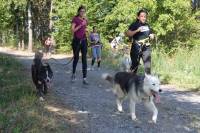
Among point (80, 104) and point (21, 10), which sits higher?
point (21, 10)

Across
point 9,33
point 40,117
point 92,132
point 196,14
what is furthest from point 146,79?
point 9,33

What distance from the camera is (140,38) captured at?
10.7m

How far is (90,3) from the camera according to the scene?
32781mm

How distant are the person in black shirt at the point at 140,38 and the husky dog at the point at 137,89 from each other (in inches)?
46.8

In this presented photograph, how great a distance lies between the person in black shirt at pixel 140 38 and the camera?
34.3ft

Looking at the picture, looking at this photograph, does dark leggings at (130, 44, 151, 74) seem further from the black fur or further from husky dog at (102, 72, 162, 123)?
the black fur

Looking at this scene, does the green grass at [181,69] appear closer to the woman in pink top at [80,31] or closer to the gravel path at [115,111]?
the gravel path at [115,111]

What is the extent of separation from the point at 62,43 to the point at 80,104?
24.6m

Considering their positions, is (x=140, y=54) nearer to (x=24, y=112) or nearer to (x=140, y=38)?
(x=140, y=38)

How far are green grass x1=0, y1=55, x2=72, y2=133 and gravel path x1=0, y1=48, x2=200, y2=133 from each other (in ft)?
1.58

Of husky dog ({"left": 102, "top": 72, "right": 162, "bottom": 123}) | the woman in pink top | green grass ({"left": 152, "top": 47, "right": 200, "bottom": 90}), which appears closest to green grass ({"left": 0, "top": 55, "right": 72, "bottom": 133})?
husky dog ({"left": 102, "top": 72, "right": 162, "bottom": 123})

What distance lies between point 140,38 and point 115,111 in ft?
6.29

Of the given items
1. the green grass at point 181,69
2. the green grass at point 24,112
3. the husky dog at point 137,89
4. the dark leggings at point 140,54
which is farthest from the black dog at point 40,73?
the green grass at point 181,69

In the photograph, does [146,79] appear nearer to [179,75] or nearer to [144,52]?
[144,52]
